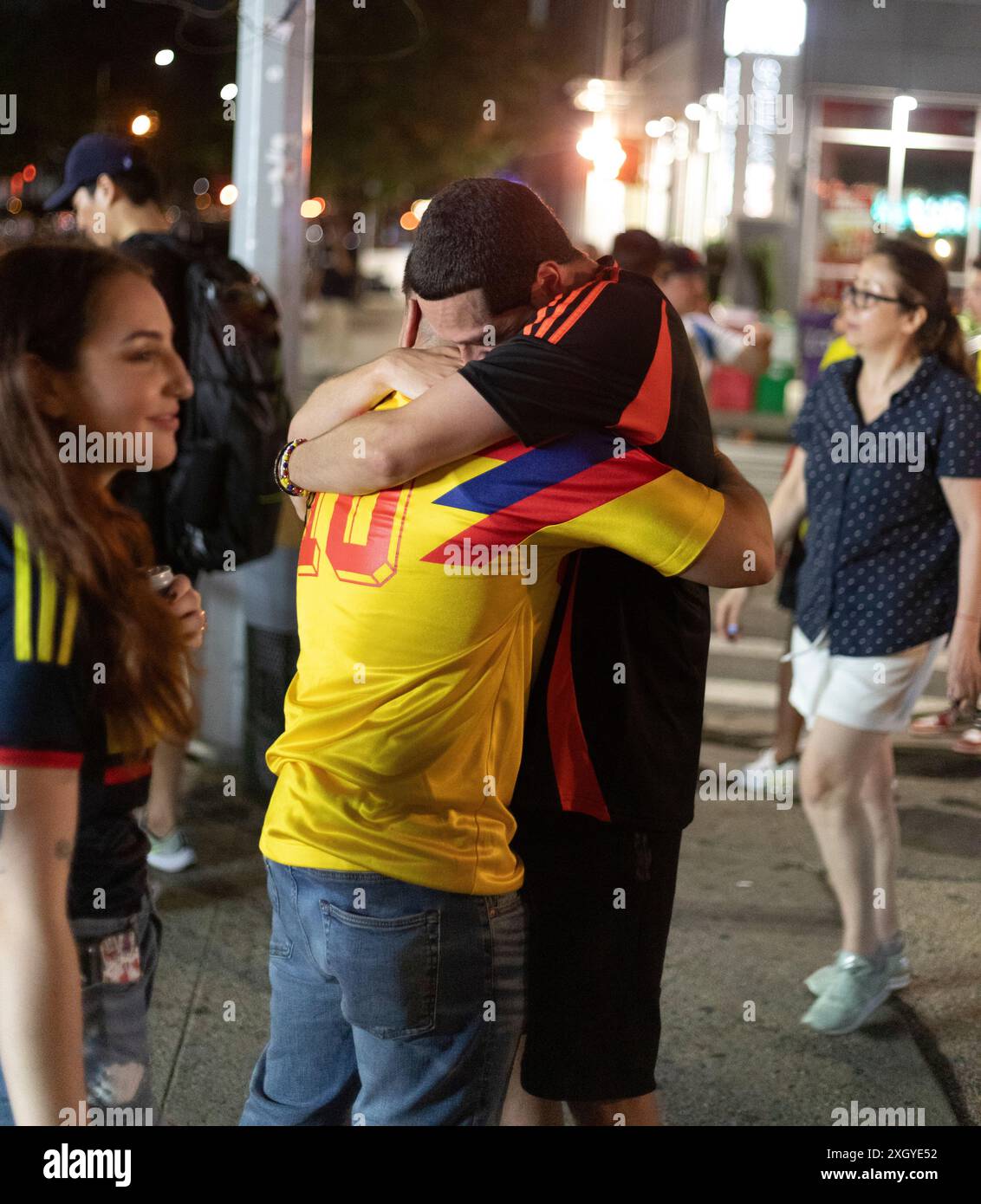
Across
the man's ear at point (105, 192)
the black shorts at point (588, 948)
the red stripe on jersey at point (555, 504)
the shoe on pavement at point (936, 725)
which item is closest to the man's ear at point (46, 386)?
the red stripe on jersey at point (555, 504)

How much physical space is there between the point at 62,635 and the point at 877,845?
284 cm

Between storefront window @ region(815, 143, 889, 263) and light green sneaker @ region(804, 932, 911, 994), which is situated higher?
storefront window @ region(815, 143, 889, 263)

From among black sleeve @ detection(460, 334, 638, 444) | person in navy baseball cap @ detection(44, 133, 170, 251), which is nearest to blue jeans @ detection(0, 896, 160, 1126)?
black sleeve @ detection(460, 334, 638, 444)

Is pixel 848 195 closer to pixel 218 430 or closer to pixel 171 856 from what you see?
pixel 218 430

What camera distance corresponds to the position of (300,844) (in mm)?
2182

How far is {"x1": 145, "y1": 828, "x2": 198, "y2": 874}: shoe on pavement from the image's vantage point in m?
5.01

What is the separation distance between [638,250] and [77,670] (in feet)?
A: 15.2

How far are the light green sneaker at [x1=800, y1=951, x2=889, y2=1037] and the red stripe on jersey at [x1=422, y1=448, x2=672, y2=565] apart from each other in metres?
2.43

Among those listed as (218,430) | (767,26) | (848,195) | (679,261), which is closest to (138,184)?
(218,430)

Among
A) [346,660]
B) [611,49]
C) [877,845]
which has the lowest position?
[877,845]

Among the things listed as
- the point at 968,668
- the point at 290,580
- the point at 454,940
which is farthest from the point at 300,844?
the point at 290,580

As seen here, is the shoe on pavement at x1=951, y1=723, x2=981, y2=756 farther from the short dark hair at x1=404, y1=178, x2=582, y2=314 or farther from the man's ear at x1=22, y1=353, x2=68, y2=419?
the man's ear at x1=22, y1=353, x2=68, y2=419
